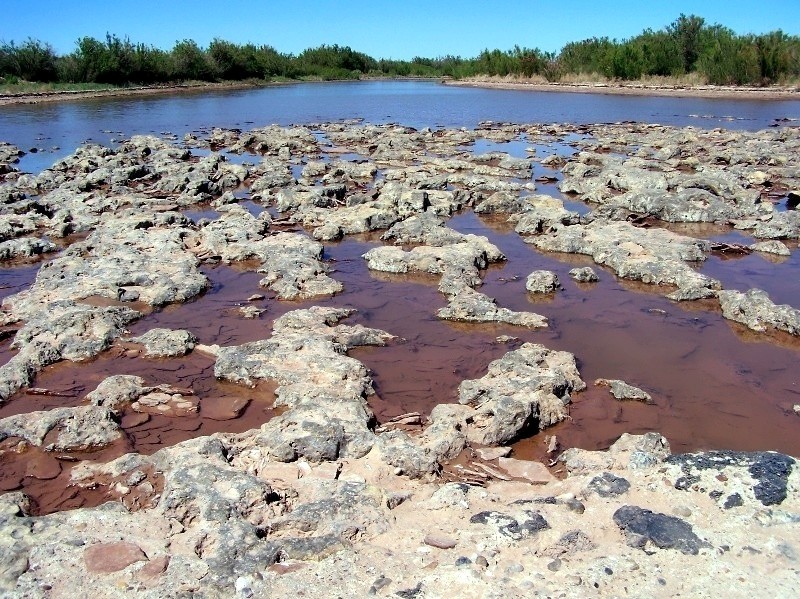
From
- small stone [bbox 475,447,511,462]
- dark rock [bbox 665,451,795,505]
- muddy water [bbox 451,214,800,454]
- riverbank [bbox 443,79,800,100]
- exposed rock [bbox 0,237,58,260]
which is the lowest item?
small stone [bbox 475,447,511,462]

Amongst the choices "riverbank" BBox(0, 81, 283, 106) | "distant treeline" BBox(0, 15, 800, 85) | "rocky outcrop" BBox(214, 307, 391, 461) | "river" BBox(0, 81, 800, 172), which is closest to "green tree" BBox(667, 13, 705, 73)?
"distant treeline" BBox(0, 15, 800, 85)

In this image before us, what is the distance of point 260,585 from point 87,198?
13659 millimetres

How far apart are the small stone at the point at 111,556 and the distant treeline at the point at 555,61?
60392 mm

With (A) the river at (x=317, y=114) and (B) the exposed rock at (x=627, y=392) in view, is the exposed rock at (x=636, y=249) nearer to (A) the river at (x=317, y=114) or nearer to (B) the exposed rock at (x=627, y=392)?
(B) the exposed rock at (x=627, y=392)

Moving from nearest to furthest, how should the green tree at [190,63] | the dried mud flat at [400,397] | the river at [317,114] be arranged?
A: the dried mud flat at [400,397]
the river at [317,114]
the green tree at [190,63]

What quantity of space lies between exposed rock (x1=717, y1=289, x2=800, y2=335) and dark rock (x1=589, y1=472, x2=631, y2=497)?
453cm

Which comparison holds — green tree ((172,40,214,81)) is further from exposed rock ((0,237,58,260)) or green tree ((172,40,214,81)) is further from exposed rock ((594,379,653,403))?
exposed rock ((594,379,653,403))

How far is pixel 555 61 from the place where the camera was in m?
75.6

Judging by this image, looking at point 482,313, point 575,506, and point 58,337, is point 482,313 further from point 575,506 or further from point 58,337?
point 58,337

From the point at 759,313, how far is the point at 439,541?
610 centimetres

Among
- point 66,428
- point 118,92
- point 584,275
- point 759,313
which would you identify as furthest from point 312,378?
point 118,92

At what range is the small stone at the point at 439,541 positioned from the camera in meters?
3.80

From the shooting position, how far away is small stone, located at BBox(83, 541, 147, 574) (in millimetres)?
3605

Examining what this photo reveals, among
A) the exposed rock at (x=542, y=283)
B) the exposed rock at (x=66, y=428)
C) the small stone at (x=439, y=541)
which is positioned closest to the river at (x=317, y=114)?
the exposed rock at (x=66, y=428)
